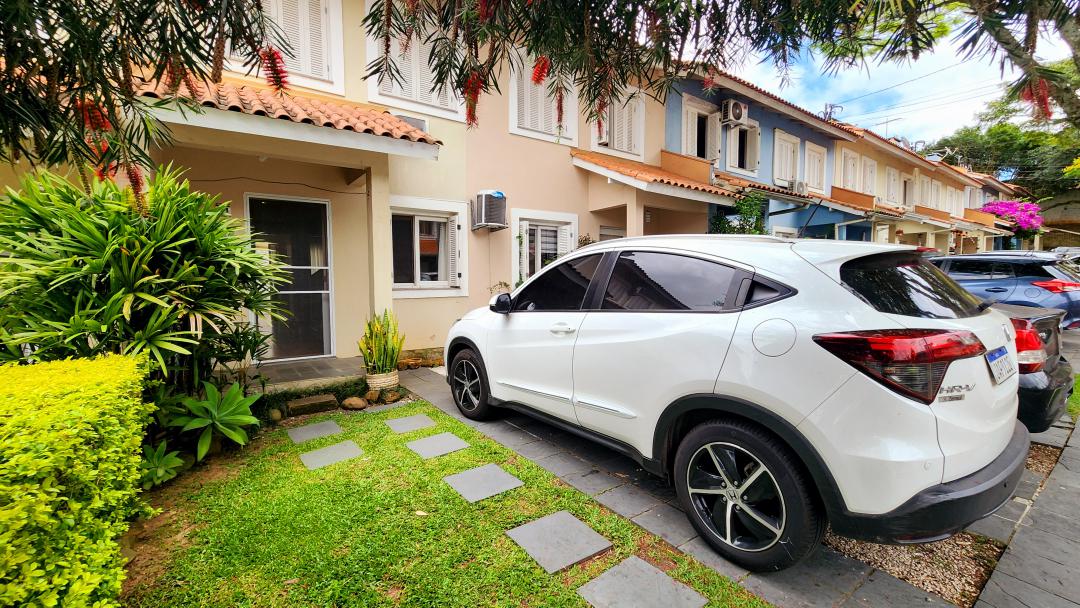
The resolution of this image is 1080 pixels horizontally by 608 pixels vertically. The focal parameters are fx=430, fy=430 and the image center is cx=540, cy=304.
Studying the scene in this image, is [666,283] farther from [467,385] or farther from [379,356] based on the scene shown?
[379,356]

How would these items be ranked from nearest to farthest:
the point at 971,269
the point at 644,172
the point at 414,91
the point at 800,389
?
the point at 800,389 < the point at 414,91 < the point at 971,269 < the point at 644,172

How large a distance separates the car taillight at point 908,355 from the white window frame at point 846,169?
15567 mm

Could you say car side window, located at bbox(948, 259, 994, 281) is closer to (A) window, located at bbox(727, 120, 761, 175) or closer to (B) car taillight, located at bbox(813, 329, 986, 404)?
(A) window, located at bbox(727, 120, 761, 175)

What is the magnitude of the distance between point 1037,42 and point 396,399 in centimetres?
623

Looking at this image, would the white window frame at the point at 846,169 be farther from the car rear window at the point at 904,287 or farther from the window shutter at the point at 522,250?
the car rear window at the point at 904,287

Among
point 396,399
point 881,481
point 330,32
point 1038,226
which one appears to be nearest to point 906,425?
point 881,481

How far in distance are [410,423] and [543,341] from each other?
181 cm

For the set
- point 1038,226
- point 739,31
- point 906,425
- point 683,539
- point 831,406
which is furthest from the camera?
point 1038,226

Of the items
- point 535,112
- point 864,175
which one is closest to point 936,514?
point 535,112

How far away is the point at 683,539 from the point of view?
2492 mm

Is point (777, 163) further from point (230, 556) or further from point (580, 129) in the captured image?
point (230, 556)

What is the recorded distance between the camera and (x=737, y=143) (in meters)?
11.3

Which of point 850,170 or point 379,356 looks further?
point 850,170

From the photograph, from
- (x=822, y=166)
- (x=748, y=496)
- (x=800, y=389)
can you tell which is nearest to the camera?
(x=800, y=389)
